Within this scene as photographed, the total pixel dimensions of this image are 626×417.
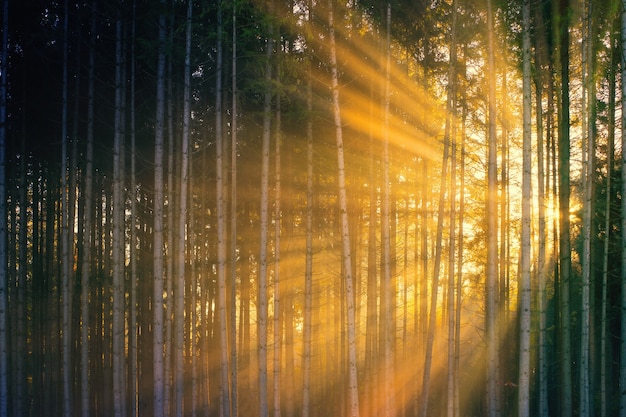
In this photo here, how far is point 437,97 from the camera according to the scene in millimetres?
12883

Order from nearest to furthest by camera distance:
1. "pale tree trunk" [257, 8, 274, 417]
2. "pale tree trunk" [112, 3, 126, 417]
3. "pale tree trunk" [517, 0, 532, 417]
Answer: "pale tree trunk" [517, 0, 532, 417], "pale tree trunk" [257, 8, 274, 417], "pale tree trunk" [112, 3, 126, 417]

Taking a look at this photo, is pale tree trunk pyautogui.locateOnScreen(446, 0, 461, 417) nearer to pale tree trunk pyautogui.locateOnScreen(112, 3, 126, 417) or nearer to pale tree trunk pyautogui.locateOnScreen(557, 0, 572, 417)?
pale tree trunk pyautogui.locateOnScreen(557, 0, 572, 417)

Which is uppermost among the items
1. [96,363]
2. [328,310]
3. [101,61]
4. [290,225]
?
[101,61]

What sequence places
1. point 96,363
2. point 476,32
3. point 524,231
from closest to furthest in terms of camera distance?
point 524,231
point 476,32
point 96,363

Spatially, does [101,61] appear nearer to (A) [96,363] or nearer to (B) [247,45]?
(B) [247,45]

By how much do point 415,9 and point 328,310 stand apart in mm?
10017

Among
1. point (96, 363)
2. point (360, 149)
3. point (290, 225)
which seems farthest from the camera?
point (96, 363)

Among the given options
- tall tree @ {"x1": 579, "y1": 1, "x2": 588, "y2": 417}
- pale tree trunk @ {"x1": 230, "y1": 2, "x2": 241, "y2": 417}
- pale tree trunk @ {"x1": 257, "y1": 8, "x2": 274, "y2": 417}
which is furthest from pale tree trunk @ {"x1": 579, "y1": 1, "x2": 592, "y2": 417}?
pale tree trunk @ {"x1": 230, "y1": 2, "x2": 241, "y2": 417}

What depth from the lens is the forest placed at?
32.2 ft

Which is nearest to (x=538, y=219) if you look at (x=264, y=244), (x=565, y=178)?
(x=565, y=178)

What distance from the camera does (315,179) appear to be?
1488 cm

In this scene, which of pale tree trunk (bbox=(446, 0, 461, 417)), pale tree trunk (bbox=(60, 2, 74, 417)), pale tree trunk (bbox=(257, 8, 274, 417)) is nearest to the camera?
pale tree trunk (bbox=(257, 8, 274, 417))

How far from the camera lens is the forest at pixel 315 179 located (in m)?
9.81

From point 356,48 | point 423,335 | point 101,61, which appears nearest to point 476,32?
point 356,48
